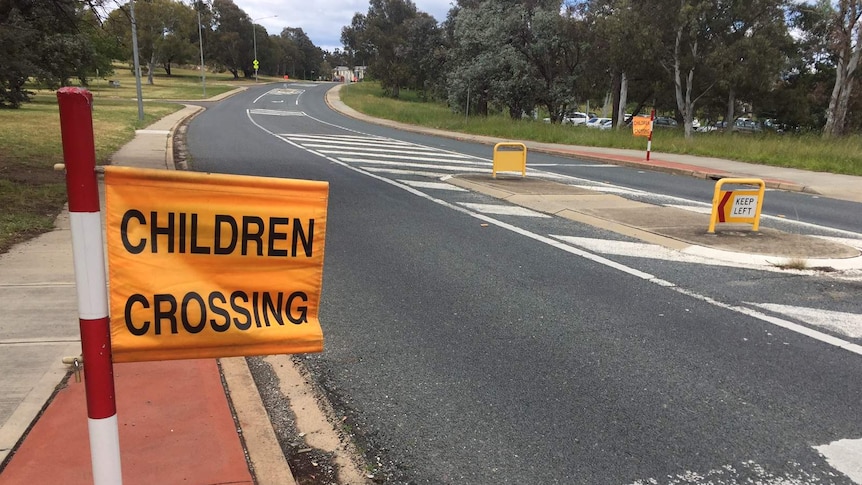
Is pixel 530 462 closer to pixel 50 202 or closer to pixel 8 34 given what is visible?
pixel 50 202

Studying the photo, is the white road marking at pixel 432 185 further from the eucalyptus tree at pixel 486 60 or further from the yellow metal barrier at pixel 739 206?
the eucalyptus tree at pixel 486 60

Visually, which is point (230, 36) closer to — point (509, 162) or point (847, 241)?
point (509, 162)

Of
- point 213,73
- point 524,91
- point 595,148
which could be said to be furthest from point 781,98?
point 213,73

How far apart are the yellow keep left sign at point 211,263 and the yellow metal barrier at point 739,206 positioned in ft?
24.6

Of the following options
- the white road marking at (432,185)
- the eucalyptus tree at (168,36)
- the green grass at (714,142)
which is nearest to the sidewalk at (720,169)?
the green grass at (714,142)

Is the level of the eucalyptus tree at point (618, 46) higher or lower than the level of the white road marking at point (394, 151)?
higher

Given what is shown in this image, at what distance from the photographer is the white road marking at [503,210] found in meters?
10.1

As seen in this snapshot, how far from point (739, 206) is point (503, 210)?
362cm

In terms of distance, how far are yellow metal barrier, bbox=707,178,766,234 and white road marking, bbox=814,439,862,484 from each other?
218 inches

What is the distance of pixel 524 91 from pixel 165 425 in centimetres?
3601

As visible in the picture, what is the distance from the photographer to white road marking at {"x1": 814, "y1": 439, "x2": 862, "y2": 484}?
10.5 ft

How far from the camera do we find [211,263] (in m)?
2.42

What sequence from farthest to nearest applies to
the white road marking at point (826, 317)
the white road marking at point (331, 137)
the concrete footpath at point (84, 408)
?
the white road marking at point (331, 137), the white road marking at point (826, 317), the concrete footpath at point (84, 408)

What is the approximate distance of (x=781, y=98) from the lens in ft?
159
